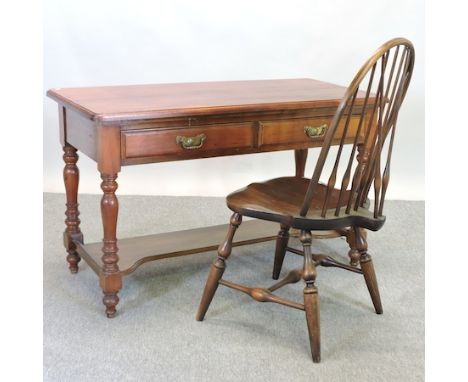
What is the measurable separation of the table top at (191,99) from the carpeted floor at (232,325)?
2.71 feet

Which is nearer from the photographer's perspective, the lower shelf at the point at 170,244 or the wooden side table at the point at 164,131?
the wooden side table at the point at 164,131

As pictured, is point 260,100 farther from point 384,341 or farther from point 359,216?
point 384,341

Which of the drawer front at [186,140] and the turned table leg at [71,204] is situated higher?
the drawer front at [186,140]

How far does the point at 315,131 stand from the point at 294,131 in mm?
105

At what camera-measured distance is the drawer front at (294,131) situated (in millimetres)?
2760

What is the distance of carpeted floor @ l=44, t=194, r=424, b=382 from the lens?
2336 millimetres

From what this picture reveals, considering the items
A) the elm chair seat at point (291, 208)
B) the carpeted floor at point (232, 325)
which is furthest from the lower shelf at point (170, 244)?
the elm chair seat at point (291, 208)

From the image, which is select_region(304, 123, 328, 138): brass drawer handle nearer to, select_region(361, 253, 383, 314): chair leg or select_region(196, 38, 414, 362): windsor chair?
select_region(196, 38, 414, 362): windsor chair

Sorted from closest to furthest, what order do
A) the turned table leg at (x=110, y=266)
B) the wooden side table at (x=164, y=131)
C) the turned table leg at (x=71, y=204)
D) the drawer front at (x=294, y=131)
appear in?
the wooden side table at (x=164, y=131) < the turned table leg at (x=110, y=266) < the drawer front at (x=294, y=131) < the turned table leg at (x=71, y=204)

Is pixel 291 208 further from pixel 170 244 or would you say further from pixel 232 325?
pixel 170 244

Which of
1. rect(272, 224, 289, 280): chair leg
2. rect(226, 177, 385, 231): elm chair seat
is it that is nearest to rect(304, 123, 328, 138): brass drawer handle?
rect(226, 177, 385, 231): elm chair seat

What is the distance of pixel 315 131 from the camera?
287cm

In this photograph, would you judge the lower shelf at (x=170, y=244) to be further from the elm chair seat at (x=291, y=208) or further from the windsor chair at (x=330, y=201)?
the elm chair seat at (x=291, y=208)

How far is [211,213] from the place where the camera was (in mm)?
4176
